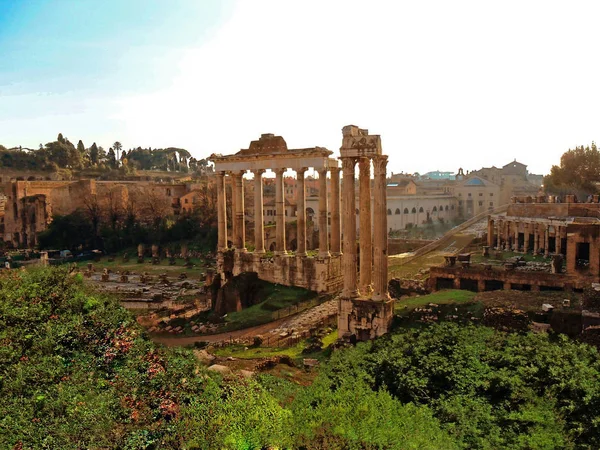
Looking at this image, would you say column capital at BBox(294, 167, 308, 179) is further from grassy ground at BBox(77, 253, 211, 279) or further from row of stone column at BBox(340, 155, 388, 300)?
grassy ground at BBox(77, 253, 211, 279)

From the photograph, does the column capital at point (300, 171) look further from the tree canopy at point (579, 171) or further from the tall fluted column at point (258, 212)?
the tree canopy at point (579, 171)

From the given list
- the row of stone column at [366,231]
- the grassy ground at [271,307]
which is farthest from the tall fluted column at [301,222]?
the row of stone column at [366,231]

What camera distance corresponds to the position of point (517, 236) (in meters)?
33.7

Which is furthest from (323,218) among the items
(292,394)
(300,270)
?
(292,394)

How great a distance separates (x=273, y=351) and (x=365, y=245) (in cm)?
499

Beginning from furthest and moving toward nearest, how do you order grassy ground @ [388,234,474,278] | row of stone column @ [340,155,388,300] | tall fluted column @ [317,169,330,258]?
1. grassy ground @ [388,234,474,278]
2. tall fluted column @ [317,169,330,258]
3. row of stone column @ [340,155,388,300]

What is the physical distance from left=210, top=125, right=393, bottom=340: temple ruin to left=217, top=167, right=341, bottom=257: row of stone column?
0.17 ft

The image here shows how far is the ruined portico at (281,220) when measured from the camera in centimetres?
2512

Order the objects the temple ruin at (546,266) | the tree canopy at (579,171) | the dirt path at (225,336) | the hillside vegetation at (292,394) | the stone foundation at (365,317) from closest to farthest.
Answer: the hillside vegetation at (292,394), the stone foundation at (365,317), the dirt path at (225,336), the temple ruin at (546,266), the tree canopy at (579,171)

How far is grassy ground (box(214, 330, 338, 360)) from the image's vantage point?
16781 mm

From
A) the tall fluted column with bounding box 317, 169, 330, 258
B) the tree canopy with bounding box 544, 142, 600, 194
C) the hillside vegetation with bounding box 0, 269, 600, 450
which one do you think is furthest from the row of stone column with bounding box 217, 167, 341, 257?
the tree canopy with bounding box 544, 142, 600, 194

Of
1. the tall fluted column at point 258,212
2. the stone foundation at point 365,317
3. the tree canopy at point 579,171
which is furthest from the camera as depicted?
the tree canopy at point 579,171

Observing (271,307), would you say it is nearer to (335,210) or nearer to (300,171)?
(335,210)

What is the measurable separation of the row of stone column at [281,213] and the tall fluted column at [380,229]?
27.5ft
